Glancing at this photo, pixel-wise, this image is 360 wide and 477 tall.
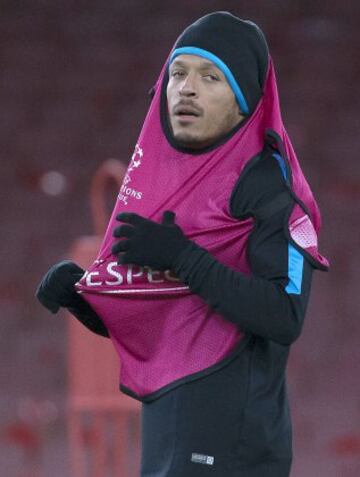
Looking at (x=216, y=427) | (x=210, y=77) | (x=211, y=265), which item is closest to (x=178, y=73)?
(x=210, y=77)

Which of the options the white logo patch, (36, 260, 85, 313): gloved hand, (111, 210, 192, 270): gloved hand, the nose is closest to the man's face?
the nose

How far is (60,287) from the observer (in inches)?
86.5

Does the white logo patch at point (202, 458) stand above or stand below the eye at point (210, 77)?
below

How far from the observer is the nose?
208 centimetres

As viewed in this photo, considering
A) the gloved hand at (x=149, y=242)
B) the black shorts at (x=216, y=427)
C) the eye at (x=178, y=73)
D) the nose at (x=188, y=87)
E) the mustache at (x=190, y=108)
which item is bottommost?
the black shorts at (x=216, y=427)

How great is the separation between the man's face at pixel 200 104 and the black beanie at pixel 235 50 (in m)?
0.01

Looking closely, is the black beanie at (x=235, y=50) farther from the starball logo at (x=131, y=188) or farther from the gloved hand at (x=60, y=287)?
the gloved hand at (x=60, y=287)

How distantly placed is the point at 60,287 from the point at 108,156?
6.05ft

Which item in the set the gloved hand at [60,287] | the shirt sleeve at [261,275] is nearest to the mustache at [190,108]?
the shirt sleeve at [261,275]

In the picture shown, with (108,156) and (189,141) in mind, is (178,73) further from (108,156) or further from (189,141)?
(108,156)

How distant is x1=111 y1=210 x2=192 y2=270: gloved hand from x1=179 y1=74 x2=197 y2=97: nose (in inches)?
7.6

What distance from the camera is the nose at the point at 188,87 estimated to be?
208 centimetres

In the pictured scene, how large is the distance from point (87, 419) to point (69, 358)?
168 millimetres

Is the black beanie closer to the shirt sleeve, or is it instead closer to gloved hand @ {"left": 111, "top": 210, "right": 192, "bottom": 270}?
the shirt sleeve
